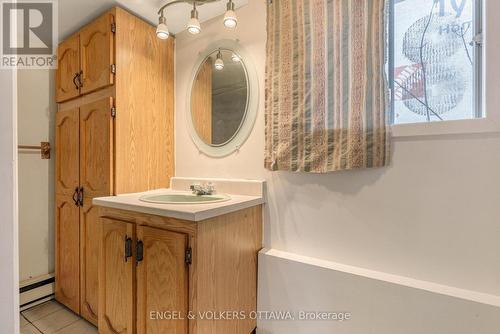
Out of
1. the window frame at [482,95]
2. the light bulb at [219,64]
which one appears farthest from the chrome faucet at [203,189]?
the window frame at [482,95]

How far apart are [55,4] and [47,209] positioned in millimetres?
1422

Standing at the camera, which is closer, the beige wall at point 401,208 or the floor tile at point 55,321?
Answer: the beige wall at point 401,208

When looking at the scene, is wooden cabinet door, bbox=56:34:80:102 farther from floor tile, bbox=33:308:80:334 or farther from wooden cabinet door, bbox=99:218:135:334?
floor tile, bbox=33:308:80:334

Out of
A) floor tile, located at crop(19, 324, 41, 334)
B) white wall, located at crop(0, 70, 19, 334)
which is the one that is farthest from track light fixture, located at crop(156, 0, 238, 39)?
floor tile, located at crop(19, 324, 41, 334)

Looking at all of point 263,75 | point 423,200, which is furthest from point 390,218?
point 263,75

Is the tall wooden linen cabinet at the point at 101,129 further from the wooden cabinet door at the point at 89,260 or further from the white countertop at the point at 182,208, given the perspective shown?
the white countertop at the point at 182,208

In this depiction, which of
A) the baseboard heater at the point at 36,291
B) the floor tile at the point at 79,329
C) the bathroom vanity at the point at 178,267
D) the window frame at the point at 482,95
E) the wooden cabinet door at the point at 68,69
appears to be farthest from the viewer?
the baseboard heater at the point at 36,291

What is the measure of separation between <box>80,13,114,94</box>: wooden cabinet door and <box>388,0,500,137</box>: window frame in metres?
1.55

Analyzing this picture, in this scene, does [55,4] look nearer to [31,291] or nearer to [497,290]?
[31,291]

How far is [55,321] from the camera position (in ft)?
5.32

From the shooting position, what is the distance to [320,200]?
1.26 metres

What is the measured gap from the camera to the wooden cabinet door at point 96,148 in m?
1.44

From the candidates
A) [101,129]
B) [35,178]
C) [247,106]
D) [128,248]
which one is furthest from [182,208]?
[35,178]

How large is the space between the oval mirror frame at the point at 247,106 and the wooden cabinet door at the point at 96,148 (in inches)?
19.9
